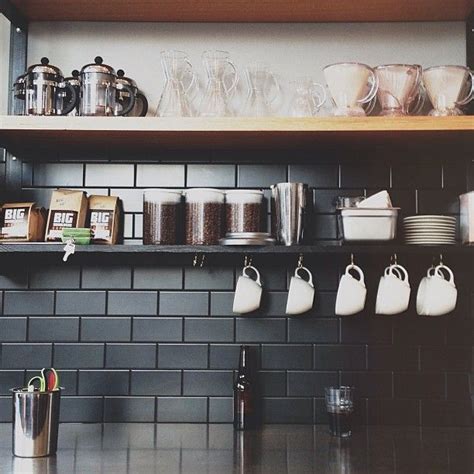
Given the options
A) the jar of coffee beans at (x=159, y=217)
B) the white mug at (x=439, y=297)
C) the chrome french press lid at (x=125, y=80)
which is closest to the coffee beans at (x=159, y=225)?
the jar of coffee beans at (x=159, y=217)

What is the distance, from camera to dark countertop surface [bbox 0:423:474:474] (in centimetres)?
176

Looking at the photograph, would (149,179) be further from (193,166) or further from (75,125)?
(75,125)

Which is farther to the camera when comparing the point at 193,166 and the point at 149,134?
the point at 193,166

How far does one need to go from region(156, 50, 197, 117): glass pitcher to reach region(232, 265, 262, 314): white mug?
542 millimetres

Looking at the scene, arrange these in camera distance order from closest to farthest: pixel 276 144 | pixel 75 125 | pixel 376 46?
1. pixel 75 125
2. pixel 276 144
3. pixel 376 46

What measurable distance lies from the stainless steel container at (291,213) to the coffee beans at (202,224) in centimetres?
Result: 19

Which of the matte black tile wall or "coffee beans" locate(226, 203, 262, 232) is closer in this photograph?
"coffee beans" locate(226, 203, 262, 232)

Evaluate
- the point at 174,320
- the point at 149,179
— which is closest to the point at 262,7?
the point at 149,179

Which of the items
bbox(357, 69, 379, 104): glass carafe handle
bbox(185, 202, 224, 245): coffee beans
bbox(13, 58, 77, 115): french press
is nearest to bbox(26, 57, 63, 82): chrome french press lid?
bbox(13, 58, 77, 115): french press

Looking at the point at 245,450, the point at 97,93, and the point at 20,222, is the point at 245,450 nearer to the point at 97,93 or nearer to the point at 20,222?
the point at 20,222

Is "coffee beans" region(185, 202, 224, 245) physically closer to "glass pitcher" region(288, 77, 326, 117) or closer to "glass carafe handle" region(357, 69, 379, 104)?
"glass pitcher" region(288, 77, 326, 117)

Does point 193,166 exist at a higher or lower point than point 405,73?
lower

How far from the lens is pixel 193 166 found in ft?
7.72

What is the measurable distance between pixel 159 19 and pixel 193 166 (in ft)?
1.66
